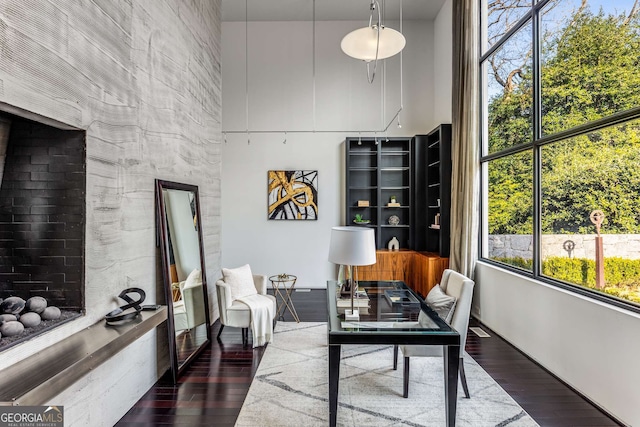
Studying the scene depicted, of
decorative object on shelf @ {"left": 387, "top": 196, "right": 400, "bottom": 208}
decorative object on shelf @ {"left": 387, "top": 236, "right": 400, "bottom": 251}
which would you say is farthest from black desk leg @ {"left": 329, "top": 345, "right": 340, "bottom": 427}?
decorative object on shelf @ {"left": 387, "top": 196, "right": 400, "bottom": 208}

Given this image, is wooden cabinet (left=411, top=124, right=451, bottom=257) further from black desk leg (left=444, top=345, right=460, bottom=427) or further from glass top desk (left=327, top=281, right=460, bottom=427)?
black desk leg (left=444, top=345, right=460, bottom=427)

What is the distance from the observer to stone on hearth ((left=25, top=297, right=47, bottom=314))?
1933 millimetres

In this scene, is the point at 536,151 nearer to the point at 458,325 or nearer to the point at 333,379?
the point at 458,325

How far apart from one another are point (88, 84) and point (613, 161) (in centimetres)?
358

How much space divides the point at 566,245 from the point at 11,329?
3913mm

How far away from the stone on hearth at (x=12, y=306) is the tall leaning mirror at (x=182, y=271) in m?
1.18

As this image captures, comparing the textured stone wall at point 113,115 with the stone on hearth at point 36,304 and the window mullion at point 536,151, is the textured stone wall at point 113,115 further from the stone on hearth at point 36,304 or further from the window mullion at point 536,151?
the window mullion at point 536,151

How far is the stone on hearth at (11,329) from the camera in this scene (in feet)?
5.52

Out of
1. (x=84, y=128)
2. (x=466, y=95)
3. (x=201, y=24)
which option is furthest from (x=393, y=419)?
(x=201, y=24)

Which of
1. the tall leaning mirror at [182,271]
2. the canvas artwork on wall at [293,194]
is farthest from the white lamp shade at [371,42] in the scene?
the canvas artwork on wall at [293,194]

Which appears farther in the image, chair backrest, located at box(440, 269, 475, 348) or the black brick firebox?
chair backrest, located at box(440, 269, 475, 348)

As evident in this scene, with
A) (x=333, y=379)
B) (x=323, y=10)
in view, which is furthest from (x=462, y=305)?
(x=323, y=10)

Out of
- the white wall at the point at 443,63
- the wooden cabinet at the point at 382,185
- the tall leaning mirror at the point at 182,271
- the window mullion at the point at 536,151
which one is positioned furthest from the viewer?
the wooden cabinet at the point at 382,185

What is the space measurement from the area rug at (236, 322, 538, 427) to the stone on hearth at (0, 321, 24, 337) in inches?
55.3
